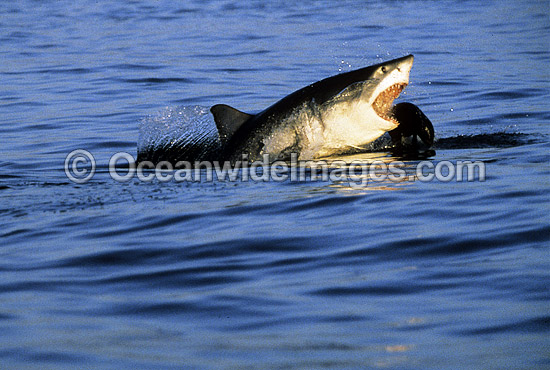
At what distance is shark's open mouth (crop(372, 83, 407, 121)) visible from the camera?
9.95 metres

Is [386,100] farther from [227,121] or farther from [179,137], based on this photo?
[179,137]

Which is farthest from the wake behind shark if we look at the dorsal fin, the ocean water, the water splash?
the ocean water

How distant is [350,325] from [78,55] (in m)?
17.6

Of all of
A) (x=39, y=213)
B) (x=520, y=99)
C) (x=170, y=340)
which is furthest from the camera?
(x=520, y=99)

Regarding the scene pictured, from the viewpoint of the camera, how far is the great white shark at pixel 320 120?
31.9 ft

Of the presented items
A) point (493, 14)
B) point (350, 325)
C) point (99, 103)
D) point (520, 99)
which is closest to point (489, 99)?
point (520, 99)

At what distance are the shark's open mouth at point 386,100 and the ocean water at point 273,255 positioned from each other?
0.49 m

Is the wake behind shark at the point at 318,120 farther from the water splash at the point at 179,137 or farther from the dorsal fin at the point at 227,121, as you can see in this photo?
the water splash at the point at 179,137

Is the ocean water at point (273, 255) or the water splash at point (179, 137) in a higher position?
the water splash at point (179, 137)

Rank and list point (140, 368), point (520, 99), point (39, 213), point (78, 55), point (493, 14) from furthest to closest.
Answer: point (493, 14), point (78, 55), point (520, 99), point (39, 213), point (140, 368)

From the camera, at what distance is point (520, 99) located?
1423 centimetres

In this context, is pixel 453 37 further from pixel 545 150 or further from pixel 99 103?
pixel 545 150

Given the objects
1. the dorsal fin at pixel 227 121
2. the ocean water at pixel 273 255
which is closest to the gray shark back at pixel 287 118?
the dorsal fin at pixel 227 121

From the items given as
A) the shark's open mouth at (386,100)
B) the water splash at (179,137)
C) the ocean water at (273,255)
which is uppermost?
the shark's open mouth at (386,100)
